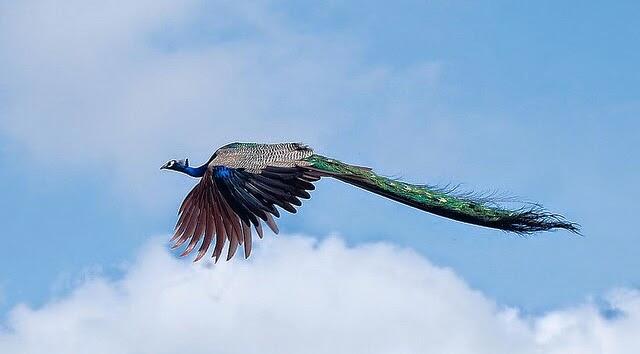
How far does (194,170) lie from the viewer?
35.9 feet

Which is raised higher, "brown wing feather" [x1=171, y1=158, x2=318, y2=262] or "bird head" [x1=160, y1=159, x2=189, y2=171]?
"bird head" [x1=160, y1=159, x2=189, y2=171]

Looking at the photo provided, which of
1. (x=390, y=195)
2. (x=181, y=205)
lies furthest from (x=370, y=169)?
(x=181, y=205)

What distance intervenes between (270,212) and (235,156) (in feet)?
3.09

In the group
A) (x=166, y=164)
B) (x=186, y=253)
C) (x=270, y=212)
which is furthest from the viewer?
(x=166, y=164)

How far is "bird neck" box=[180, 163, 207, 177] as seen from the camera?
10.8 metres

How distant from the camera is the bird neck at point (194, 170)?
35.5ft

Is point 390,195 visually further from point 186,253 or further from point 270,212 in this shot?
point 186,253

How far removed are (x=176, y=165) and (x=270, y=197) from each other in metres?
1.83

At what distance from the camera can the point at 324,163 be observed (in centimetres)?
1028

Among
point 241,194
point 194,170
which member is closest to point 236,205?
point 241,194

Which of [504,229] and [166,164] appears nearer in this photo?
[504,229]

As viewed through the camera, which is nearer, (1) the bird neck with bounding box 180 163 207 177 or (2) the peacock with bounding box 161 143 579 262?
(2) the peacock with bounding box 161 143 579 262

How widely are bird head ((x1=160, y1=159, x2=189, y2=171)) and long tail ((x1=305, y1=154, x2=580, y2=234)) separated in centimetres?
143

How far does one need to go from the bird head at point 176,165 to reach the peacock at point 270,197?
1.60ft
